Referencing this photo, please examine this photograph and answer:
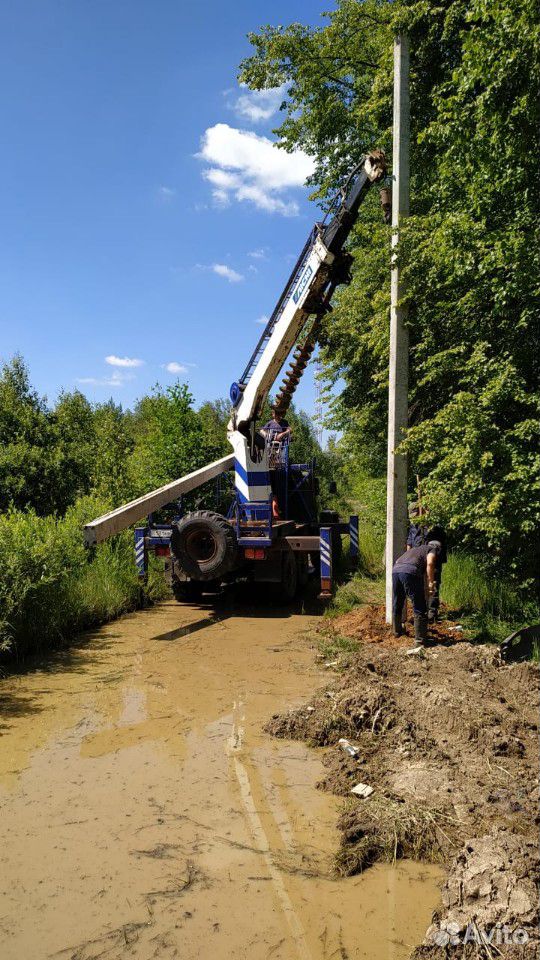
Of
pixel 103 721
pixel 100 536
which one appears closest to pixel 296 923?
pixel 103 721

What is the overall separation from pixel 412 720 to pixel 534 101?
19.5ft

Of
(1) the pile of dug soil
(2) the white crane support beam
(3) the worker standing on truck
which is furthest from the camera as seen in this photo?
(3) the worker standing on truck

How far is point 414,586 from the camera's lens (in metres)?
7.11

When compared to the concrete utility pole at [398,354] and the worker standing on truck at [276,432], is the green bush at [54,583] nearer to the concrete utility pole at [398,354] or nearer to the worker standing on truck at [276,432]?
the worker standing on truck at [276,432]

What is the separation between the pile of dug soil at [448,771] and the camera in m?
2.85

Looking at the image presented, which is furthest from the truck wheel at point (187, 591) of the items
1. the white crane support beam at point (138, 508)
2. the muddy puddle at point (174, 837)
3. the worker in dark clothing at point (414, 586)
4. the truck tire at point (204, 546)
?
the worker in dark clothing at point (414, 586)

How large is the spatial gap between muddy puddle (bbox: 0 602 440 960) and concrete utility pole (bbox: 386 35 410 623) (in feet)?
8.43

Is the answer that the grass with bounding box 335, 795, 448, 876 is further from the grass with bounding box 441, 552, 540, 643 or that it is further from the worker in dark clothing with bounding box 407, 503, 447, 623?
the worker in dark clothing with bounding box 407, 503, 447, 623

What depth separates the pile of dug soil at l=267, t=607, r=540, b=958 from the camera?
2850 mm

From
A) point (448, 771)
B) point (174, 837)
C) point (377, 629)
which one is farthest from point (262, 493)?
point (174, 837)

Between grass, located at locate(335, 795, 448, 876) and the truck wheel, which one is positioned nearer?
grass, located at locate(335, 795, 448, 876)

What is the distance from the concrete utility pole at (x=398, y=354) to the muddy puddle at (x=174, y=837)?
2.57m

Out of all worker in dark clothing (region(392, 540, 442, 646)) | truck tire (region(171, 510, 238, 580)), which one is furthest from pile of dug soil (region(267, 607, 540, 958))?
truck tire (region(171, 510, 238, 580))

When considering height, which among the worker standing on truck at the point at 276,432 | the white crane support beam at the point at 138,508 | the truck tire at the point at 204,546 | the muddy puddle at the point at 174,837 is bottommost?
the muddy puddle at the point at 174,837
